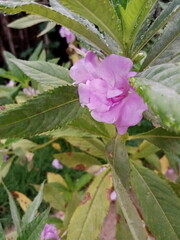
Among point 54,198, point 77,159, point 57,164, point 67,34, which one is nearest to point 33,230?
point 77,159

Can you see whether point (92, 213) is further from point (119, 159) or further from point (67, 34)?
point (67, 34)

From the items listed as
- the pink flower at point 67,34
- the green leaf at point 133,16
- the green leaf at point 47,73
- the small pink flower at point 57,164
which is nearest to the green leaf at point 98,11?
the green leaf at point 133,16

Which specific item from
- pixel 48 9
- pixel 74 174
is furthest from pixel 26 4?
pixel 74 174

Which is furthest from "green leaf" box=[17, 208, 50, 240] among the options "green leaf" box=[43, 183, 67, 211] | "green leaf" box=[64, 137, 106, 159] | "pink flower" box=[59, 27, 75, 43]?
"pink flower" box=[59, 27, 75, 43]

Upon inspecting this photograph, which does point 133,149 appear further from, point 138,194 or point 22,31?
point 22,31

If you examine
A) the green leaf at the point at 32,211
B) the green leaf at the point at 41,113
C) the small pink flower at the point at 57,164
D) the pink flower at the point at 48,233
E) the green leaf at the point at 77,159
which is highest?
the green leaf at the point at 41,113

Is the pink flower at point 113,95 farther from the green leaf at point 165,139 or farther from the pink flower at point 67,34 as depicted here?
the pink flower at point 67,34
